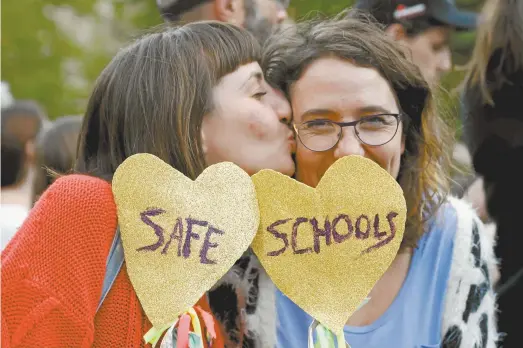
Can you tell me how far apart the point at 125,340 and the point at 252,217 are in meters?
0.37

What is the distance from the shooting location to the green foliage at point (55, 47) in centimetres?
968

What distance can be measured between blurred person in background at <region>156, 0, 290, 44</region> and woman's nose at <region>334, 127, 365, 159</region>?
1.03m

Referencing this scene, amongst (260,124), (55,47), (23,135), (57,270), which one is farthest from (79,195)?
(55,47)

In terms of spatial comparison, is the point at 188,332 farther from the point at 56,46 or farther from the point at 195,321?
the point at 56,46

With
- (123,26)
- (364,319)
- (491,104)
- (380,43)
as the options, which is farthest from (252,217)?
(123,26)

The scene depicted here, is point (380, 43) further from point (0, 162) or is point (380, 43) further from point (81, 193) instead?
point (0, 162)

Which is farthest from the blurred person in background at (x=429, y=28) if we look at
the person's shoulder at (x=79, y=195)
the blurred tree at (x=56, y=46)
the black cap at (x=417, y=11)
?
the blurred tree at (x=56, y=46)

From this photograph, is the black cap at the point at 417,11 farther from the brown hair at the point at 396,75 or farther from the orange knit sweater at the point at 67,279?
the orange knit sweater at the point at 67,279

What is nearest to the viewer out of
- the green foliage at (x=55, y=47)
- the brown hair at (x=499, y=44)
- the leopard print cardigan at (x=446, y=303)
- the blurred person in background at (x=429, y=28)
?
the leopard print cardigan at (x=446, y=303)

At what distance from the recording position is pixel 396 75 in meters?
1.97

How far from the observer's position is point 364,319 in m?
1.95

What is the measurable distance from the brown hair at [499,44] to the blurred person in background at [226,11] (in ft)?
2.47

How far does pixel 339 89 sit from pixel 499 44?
3.69 ft

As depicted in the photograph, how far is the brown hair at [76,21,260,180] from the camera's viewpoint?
1728 mm
